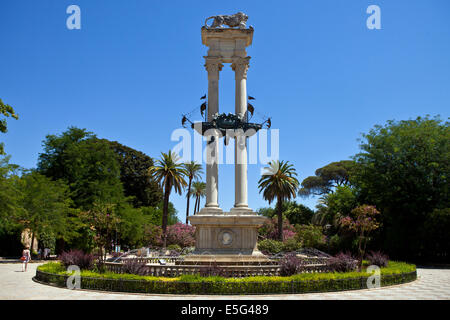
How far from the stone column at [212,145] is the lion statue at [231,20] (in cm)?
253

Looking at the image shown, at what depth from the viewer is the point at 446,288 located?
55.7 feet

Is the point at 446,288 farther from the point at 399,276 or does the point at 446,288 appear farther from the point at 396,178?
the point at 396,178

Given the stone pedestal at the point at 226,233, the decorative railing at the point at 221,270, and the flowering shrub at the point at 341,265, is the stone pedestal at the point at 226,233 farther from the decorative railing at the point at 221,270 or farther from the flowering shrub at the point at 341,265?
the flowering shrub at the point at 341,265

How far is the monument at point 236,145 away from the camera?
72.1ft

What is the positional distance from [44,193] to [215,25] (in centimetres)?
2502

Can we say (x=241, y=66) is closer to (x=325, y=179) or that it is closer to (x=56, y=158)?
(x=56, y=158)

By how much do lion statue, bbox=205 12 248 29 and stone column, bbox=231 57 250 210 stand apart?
247cm

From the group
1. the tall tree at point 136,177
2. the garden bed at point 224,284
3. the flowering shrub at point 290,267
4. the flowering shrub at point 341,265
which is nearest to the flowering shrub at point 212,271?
the garden bed at point 224,284

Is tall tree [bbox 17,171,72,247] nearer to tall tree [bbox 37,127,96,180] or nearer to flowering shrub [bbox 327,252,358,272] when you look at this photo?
tall tree [bbox 37,127,96,180]

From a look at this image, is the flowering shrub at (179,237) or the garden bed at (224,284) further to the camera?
the flowering shrub at (179,237)

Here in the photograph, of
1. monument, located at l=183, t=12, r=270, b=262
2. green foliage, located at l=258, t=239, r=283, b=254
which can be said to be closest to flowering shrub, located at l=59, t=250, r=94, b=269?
monument, located at l=183, t=12, r=270, b=262
